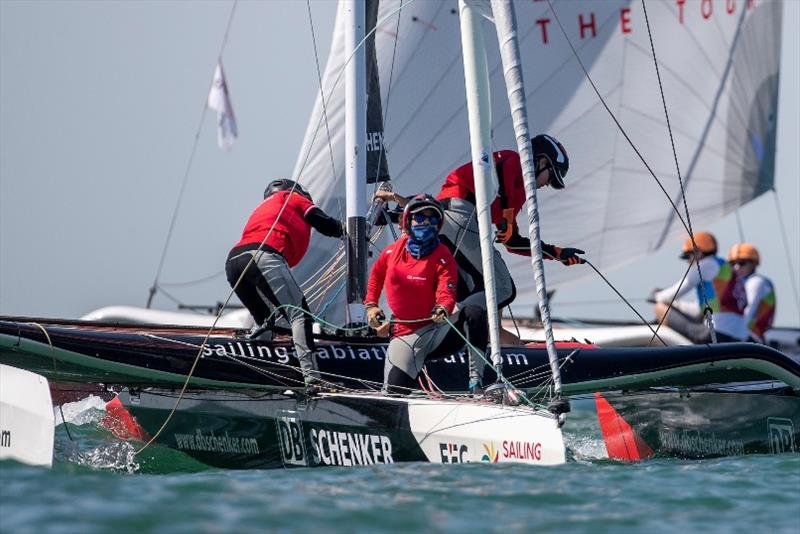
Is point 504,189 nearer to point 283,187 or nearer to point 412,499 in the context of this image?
point 283,187

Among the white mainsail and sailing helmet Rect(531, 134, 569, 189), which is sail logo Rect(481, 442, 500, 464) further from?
the white mainsail

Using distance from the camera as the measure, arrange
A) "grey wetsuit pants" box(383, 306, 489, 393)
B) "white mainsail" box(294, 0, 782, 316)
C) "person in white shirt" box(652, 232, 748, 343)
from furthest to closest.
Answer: "person in white shirt" box(652, 232, 748, 343), "white mainsail" box(294, 0, 782, 316), "grey wetsuit pants" box(383, 306, 489, 393)

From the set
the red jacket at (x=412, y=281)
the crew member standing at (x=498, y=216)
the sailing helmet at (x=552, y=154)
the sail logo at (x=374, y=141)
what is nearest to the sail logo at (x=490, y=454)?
the red jacket at (x=412, y=281)

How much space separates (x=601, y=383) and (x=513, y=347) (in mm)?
636

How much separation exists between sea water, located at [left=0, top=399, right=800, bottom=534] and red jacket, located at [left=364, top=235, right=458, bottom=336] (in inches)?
40.1

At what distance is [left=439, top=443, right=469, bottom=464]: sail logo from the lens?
301 inches

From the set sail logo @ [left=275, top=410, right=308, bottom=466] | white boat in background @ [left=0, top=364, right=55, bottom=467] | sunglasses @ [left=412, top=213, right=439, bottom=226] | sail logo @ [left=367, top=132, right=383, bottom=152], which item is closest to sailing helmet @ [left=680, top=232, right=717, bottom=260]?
sail logo @ [left=367, top=132, right=383, bottom=152]

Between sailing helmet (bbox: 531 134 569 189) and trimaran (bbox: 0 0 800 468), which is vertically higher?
sailing helmet (bbox: 531 134 569 189)

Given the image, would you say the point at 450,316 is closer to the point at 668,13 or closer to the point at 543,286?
the point at 543,286

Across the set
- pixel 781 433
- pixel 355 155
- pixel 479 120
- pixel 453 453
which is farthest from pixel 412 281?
pixel 781 433

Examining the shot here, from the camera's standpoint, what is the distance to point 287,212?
9.02 m

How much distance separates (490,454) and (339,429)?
100cm

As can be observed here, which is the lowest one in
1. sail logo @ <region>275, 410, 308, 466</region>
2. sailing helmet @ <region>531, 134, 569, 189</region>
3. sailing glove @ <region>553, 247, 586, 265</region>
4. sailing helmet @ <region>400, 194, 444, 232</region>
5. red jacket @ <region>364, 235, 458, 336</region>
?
sail logo @ <region>275, 410, 308, 466</region>

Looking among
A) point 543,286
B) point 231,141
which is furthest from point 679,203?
point 543,286
